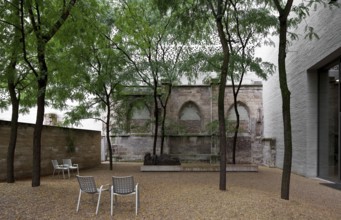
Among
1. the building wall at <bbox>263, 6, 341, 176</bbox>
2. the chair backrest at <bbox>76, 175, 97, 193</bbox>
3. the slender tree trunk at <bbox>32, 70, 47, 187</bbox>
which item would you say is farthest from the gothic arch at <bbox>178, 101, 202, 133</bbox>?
the chair backrest at <bbox>76, 175, 97, 193</bbox>

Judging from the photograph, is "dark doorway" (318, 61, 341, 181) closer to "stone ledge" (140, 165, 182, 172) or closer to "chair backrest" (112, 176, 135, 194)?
"stone ledge" (140, 165, 182, 172)

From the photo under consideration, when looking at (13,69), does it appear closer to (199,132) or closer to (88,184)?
(88,184)

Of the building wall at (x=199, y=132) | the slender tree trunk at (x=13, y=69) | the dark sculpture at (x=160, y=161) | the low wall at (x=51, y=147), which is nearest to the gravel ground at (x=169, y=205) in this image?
the slender tree trunk at (x=13, y=69)

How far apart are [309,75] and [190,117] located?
1359 centimetres

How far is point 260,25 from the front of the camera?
54.0 ft

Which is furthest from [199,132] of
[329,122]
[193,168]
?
[329,122]

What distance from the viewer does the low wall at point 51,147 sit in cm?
1281

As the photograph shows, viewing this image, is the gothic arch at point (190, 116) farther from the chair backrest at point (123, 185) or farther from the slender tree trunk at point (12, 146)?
the chair backrest at point (123, 185)

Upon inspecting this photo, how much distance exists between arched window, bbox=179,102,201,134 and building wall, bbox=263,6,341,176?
35.2 ft

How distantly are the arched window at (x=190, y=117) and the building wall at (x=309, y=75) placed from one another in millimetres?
10743

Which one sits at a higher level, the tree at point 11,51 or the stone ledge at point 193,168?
the tree at point 11,51

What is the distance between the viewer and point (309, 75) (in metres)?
15.8

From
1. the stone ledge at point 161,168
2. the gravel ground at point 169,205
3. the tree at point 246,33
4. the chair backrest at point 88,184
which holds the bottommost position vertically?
the stone ledge at point 161,168

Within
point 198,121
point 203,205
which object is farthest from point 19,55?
point 198,121
